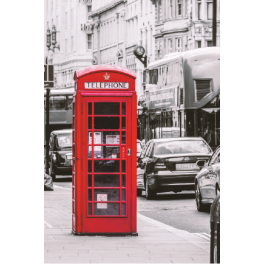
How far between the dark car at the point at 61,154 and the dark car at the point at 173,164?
8413mm

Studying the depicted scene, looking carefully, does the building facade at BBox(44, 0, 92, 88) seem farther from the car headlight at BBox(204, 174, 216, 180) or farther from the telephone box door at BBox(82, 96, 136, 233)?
the telephone box door at BBox(82, 96, 136, 233)

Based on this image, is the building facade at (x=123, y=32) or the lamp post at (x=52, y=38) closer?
the building facade at (x=123, y=32)

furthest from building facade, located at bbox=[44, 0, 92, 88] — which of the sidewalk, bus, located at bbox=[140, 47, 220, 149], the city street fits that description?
the sidewalk

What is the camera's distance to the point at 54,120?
43.6 meters

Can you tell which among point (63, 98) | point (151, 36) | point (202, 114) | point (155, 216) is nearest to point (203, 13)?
point (151, 36)

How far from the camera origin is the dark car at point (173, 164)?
59.1 ft

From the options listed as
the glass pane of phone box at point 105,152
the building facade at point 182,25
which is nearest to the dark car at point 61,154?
the glass pane of phone box at point 105,152

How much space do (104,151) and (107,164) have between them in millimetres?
160

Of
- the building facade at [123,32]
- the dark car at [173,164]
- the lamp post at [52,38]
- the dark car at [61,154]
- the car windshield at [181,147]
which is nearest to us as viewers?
the dark car at [173,164]

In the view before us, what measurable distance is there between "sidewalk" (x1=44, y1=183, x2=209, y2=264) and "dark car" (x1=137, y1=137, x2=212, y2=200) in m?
6.09

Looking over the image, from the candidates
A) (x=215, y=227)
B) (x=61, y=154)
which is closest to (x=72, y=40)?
(x=61, y=154)

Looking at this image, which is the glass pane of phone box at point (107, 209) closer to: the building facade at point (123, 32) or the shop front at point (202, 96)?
the shop front at point (202, 96)

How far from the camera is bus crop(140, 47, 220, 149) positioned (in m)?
28.3
